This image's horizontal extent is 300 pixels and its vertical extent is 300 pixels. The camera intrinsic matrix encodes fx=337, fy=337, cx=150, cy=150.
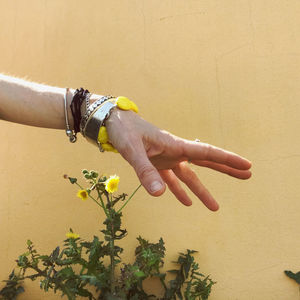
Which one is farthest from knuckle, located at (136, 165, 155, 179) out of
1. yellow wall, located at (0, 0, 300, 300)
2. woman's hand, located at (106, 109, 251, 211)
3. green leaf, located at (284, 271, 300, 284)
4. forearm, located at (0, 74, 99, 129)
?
green leaf, located at (284, 271, 300, 284)

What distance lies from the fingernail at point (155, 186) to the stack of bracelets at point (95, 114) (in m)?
0.31

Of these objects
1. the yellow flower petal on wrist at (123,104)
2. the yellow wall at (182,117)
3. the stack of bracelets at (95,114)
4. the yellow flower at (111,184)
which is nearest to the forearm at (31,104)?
the stack of bracelets at (95,114)

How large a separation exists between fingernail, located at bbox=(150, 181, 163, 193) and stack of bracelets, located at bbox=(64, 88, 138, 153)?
12.2 inches

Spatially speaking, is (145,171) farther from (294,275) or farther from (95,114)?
(294,275)

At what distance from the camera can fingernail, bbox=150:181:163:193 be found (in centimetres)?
98

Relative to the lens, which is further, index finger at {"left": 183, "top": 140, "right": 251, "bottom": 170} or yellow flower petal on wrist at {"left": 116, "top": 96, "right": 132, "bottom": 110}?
yellow flower petal on wrist at {"left": 116, "top": 96, "right": 132, "bottom": 110}

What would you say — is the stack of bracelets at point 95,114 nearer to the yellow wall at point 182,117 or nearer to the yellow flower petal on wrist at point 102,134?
the yellow flower petal on wrist at point 102,134

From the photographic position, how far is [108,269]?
1596mm

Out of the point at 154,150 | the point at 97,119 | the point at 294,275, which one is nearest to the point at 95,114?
the point at 97,119

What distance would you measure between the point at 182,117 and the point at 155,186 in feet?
3.01

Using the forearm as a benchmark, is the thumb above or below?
below

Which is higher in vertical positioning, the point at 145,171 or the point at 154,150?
the point at 154,150

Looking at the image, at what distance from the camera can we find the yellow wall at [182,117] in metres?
1.64

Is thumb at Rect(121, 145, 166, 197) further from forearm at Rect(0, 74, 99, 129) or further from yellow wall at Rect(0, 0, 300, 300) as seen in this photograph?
yellow wall at Rect(0, 0, 300, 300)
